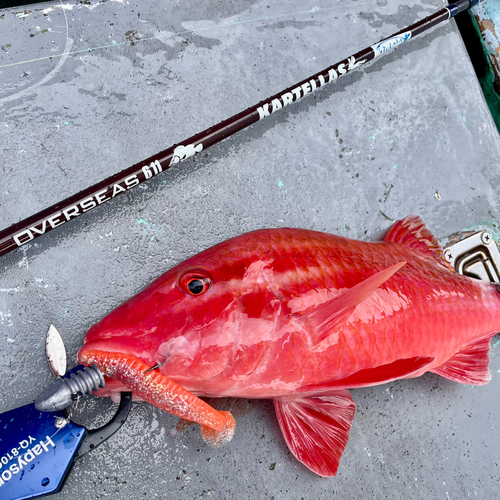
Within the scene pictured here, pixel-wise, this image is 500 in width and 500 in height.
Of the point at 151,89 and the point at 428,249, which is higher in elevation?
the point at 151,89

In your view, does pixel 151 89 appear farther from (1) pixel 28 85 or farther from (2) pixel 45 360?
(2) pixel 45 360

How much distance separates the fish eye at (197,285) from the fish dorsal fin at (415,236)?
0.67m

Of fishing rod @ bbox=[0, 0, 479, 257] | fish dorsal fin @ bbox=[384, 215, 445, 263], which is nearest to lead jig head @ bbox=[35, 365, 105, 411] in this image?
fishing rod @ bbox=[0, 0, 479, 257]

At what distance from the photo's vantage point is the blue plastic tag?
1.00m

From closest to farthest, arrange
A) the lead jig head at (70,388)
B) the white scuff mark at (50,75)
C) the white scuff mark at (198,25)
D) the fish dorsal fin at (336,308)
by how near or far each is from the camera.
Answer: the lead jig head at (70,388) → the fish dorsal fin at (336,308) → the white scuff mark at (50,75) → the white scuff mark at (198,25)

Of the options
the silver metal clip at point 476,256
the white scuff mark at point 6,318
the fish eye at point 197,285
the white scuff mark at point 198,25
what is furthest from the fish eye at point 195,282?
the silver metal clip at point 476,256

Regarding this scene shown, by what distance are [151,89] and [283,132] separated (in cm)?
41

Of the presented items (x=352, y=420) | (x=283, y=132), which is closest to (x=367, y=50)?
(x=283, y=132)

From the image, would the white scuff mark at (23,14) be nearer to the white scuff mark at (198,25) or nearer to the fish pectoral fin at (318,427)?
the white scuff mark at (198,25)

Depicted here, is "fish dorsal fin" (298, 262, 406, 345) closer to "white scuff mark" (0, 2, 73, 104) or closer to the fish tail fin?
the fish tail fin

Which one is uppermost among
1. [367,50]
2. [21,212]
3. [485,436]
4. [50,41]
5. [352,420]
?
[50,41]

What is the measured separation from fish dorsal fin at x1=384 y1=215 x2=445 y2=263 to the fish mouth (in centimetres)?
79

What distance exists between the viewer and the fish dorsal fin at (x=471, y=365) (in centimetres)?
145

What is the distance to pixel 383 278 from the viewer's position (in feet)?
3.55
